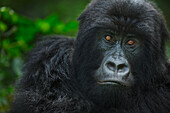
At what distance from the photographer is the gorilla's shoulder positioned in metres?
4.66

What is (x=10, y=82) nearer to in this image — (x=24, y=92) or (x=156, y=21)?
(x=24, y=92)

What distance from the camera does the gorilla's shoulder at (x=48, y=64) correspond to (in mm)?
4664

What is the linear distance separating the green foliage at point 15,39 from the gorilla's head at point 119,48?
213cm

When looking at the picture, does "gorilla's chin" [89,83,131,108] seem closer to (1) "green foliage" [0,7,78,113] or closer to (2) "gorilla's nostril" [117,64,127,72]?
(2) "gorilla's nostril" [117,64,127,72]

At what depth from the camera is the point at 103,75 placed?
4.28 metres

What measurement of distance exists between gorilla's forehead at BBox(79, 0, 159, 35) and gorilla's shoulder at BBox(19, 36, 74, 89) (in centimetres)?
59

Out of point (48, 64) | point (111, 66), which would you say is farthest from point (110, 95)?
point (48, 64)

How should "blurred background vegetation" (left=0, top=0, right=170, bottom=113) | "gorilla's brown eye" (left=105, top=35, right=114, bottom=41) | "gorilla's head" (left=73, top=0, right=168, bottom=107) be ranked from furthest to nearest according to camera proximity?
1. "blurred background vegetation" (left=0, top=0, right=170, bottom=113)
2. "gorilla's brown eye" (left=105, top=35, right=114, bottom=41)
3. "gorilla's head" (left=73, top=0, right=168, bottom=107)

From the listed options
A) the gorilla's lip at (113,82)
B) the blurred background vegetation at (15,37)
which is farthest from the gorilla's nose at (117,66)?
the blurred background vegetation at (15,37)

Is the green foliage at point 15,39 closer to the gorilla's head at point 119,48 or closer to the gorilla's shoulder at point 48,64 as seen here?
the gorilla's shoulder at point 48,64

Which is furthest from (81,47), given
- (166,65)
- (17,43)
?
(17,43)

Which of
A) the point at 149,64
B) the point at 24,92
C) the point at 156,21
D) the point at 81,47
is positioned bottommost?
the point at 24,92

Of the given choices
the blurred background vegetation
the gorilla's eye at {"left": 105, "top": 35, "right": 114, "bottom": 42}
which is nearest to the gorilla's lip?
the gorilla's eye at {"left": 105, "top": 35, "right": 114, "bottom": 42}

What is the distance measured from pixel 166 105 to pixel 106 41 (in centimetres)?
147
